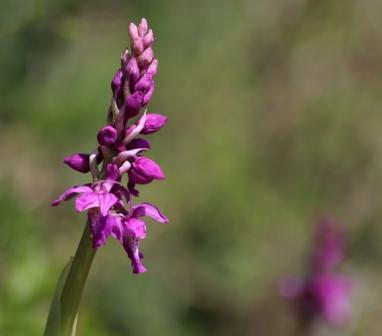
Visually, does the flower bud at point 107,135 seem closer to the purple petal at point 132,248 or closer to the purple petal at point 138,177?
the purple petal at point 138,177

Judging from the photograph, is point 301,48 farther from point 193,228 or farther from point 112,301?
point 112,301

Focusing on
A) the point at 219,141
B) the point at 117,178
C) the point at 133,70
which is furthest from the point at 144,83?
the point at 219,141

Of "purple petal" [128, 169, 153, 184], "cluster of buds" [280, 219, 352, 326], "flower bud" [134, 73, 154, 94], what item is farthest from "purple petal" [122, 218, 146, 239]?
"cluster of buds" [280, 219, 352, 326]

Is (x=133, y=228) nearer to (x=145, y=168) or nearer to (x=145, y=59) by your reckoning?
(x=145, y=168)

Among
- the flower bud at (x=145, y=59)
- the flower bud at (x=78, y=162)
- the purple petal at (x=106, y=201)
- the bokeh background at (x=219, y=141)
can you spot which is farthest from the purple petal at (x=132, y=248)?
the bokeh background at (x=219, y=141)

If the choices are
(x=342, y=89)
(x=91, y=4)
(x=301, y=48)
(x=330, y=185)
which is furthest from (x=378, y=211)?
(x=91, y=4)

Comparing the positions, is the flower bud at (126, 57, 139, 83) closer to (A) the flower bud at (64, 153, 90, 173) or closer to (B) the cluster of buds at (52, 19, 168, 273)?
(B) the cluster of buds at (52, 19, 168, 273)
